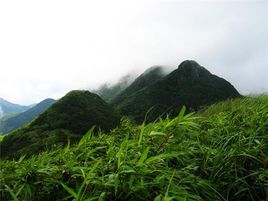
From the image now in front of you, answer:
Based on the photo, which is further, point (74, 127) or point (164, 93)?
point (164, 93)

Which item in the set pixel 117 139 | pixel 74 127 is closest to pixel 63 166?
pixel 117 139

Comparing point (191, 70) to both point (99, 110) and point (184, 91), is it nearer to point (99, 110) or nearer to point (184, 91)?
point (184, 91)

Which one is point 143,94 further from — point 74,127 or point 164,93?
point 74,127

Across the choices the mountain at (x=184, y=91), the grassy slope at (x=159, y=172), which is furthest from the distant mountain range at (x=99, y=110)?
the grassy slope at (x=159, y=172)

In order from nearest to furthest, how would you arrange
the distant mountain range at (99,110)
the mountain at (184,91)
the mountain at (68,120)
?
1. the distant mountain range at (99,110)
2. the mountain at (68,120)
3. the mountain at (184,91)

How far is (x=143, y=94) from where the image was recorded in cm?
15025

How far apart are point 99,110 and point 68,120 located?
13652mm

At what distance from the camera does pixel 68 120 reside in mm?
73625

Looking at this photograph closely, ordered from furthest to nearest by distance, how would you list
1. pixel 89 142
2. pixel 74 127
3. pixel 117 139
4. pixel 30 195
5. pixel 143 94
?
pixel 143 94
pixel 74 127
pixel 117 139
pixel 89 142
pixel 30 195

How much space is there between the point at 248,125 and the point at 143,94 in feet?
480

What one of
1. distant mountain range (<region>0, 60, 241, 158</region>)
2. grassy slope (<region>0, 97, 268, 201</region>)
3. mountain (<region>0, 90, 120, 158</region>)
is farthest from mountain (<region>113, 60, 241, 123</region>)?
grassy slope (<region>0, 97, 268, 201</region>)

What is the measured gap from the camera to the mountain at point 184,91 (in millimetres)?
141875

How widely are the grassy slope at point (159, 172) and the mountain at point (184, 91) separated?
12418 cm

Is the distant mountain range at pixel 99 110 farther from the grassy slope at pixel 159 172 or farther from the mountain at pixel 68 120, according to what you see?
the grassy slope at pixel 159 172
